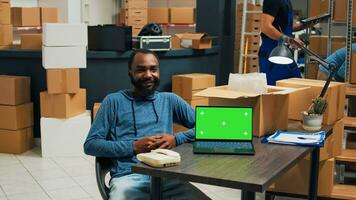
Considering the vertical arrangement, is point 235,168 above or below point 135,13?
below

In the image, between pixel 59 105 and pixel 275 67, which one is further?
pixel 59 105

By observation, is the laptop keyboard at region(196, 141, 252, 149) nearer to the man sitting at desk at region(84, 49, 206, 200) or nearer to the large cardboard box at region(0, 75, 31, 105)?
the man sitting at desk at region(84, 49, 206, 200)

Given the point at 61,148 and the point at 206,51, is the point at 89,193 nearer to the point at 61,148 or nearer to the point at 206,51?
the point at 61,148

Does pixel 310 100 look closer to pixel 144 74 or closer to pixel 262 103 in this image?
pixel 262 103

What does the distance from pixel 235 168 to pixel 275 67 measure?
7.55ft

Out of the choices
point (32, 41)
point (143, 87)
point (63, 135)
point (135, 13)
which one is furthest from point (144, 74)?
point (135, 13)

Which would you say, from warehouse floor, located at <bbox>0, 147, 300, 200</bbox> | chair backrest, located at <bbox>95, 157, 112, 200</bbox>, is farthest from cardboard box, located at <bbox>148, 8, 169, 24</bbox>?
chair backrest, located at <bbox>95, 157, 112, 200</bbox>

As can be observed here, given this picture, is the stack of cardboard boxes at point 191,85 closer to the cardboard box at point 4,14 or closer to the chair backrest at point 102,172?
the cardboard box at point 4,14

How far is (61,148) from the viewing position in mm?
5090

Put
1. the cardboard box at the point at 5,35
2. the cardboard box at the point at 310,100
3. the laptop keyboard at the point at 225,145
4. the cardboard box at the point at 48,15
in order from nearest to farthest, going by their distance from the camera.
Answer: the laptop keyboard at the point at 225,145 → the cardboard box at the point at 310,100 → the cardboard box at the point at 5,35 → the cardboard box at the point at 48,15

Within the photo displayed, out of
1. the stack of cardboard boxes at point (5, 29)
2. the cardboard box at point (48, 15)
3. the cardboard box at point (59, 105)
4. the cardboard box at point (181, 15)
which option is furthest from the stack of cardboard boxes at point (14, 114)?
the cardboard box at point (181, 15)

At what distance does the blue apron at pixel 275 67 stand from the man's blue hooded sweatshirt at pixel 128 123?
1.57 meters

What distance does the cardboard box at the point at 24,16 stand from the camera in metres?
7.71

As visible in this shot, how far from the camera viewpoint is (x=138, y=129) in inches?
109
